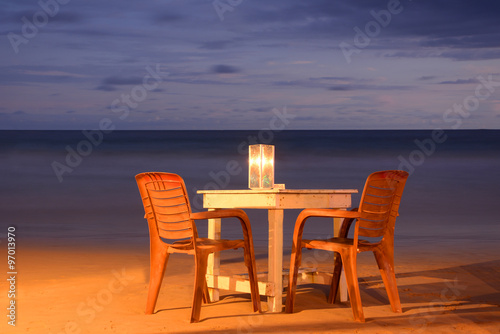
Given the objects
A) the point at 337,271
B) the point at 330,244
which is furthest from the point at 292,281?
the point at 337,271

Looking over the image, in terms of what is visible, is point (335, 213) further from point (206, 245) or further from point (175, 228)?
point (175, 228)

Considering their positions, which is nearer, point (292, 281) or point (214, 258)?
point (292, 281)

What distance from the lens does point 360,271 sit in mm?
6500

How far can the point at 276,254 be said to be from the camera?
4621 mm

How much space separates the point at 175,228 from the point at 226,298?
3.74ft

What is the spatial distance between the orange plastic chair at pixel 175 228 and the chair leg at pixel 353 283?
0.68 metres

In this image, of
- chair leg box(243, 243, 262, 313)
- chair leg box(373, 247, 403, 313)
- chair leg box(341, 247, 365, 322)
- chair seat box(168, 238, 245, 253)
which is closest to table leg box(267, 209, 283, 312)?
chair leg box(243, 243, 262, 313)

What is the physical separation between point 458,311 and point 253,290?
1.53 meters

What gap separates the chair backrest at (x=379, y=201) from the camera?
453cm

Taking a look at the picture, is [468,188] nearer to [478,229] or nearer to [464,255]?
[478,229]

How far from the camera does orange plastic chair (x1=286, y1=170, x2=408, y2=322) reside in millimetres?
4434
